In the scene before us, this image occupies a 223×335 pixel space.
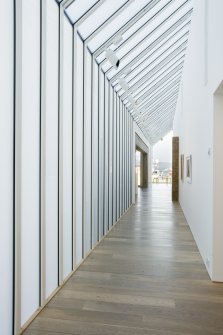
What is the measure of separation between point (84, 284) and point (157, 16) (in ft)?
15.4

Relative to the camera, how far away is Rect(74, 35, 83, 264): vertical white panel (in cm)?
416

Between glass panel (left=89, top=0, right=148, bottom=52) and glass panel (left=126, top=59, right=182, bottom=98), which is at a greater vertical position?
glass panel (left=126, top=59, right=182, bottom=98)

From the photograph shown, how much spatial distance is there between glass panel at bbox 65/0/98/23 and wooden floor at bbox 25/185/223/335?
3.53 meters

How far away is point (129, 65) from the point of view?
6359 mm

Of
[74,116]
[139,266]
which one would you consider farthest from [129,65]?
[139,266]

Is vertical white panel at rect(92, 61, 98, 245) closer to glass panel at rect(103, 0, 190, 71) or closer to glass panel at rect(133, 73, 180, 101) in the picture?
glass panel at rect(103, 0, 190, 71)

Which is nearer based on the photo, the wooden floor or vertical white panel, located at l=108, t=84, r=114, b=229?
the wooden floor

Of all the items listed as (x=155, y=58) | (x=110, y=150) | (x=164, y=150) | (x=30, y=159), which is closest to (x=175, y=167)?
(x=155, y=58)

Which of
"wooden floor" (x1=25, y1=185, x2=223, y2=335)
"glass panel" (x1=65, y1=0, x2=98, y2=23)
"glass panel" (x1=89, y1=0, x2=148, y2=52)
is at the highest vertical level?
"glass panel" (x1=89, y1=0, x2=148, y2=52)

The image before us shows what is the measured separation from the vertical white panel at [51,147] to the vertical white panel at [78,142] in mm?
752

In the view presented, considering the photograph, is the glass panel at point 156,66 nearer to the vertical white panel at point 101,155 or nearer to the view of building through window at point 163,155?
the vertical white panel at point 101,155

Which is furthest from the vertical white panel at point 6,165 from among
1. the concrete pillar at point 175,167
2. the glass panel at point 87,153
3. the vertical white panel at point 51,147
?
the concrete pillar at point 175,167

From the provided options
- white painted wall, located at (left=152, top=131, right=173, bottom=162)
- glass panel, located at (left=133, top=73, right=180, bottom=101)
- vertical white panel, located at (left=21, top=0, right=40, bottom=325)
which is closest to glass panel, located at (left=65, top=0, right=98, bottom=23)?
vertical white panel, located at (left=21, top=0, right=40, bottom=325)

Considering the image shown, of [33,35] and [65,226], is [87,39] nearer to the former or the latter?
[33,35]
